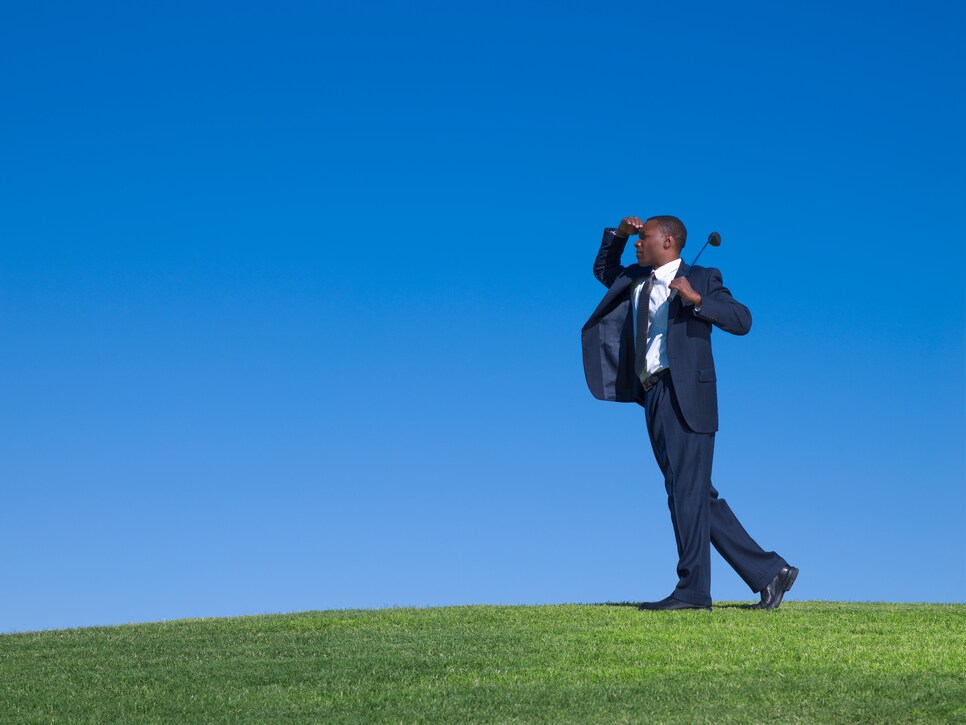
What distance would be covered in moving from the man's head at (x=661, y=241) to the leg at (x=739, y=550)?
6.68ft

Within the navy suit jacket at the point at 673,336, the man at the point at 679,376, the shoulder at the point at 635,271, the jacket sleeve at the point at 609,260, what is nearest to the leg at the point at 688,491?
the man at the point at 679,376

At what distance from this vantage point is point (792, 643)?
329 inches

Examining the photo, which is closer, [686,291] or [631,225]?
[686,291]

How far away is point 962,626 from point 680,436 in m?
2.62

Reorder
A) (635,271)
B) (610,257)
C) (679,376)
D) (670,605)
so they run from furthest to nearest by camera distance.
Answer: (610,257) < (635,271) < (670,605) < (679,376)

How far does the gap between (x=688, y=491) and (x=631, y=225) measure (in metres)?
2.39

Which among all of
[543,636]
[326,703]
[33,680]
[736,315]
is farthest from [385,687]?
[736,315]

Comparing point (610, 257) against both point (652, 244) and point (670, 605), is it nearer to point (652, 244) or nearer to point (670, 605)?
point (652, 244)

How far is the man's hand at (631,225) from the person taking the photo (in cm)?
1069

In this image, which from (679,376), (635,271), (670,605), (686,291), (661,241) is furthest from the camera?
(635,271)

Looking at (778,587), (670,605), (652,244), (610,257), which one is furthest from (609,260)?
(778,587)

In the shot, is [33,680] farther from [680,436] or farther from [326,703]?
[680,436]

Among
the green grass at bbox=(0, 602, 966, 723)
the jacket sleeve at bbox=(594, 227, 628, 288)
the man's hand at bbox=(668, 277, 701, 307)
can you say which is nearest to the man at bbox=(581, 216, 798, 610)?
the man's hand at bbox=(668, 277, 701, 307)

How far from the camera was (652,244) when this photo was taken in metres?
10.6
